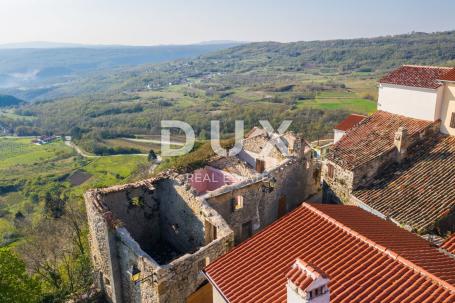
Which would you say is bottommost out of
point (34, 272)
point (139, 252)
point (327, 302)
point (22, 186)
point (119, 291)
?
point (22, 186)

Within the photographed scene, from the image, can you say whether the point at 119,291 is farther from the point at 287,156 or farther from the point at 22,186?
the point at 22,186

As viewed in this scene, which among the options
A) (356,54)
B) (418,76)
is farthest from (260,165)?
(356,54)

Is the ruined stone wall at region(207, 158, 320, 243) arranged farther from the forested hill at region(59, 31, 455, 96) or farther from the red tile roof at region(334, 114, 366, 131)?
the forested hill at region(59, 31, 455, 96)

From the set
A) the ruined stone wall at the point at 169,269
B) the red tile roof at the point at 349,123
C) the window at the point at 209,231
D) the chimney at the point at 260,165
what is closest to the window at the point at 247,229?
the window at the point at 209,231

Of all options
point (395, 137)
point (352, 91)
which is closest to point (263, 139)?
point (395, 137)

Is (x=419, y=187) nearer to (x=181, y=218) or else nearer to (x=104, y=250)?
(x=181, y=218)
